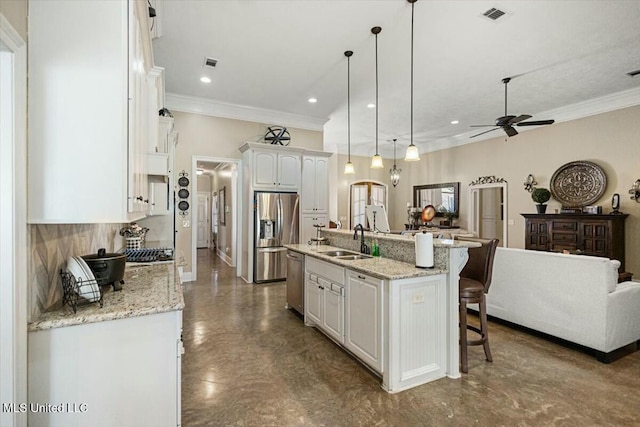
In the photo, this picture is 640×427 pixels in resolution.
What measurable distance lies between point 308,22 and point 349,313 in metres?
2.96

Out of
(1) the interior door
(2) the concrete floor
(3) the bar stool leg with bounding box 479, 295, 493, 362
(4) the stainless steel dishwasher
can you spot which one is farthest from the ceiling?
(1) the interior door

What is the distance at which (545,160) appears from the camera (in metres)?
6.15

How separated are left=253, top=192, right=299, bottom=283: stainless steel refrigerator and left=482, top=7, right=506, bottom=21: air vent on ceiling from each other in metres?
3.91

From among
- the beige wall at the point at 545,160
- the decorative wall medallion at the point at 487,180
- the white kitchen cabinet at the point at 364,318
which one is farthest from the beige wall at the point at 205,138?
the decorative wall medallion at the point at 487,180

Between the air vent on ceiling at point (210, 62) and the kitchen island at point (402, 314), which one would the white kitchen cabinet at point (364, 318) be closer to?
the kitchen island at point (402, 314)

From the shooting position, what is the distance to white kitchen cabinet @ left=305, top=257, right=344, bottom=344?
112 inches

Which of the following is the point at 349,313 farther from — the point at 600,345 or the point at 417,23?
the point at 417,23

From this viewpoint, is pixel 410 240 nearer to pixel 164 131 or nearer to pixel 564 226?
pixel 164 131

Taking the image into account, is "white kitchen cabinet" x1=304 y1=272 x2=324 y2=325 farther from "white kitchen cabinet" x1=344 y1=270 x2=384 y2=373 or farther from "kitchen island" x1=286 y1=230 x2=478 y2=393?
"white kitchen cabinet" x1=344 y1=270 x2=384 y2=373

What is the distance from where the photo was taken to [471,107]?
588 centimetres

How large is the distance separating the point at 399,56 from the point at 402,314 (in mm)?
3271

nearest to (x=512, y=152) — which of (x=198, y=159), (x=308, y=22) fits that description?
(x=308, y=22)

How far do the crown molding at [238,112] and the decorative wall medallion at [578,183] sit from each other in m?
4.74

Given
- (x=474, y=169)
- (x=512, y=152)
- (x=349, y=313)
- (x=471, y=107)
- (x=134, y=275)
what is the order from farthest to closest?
(x=474, y=169) → (x=512, y=152) → (x=471, y=107) → (x=349, y=313) → (x=134, y=275)
